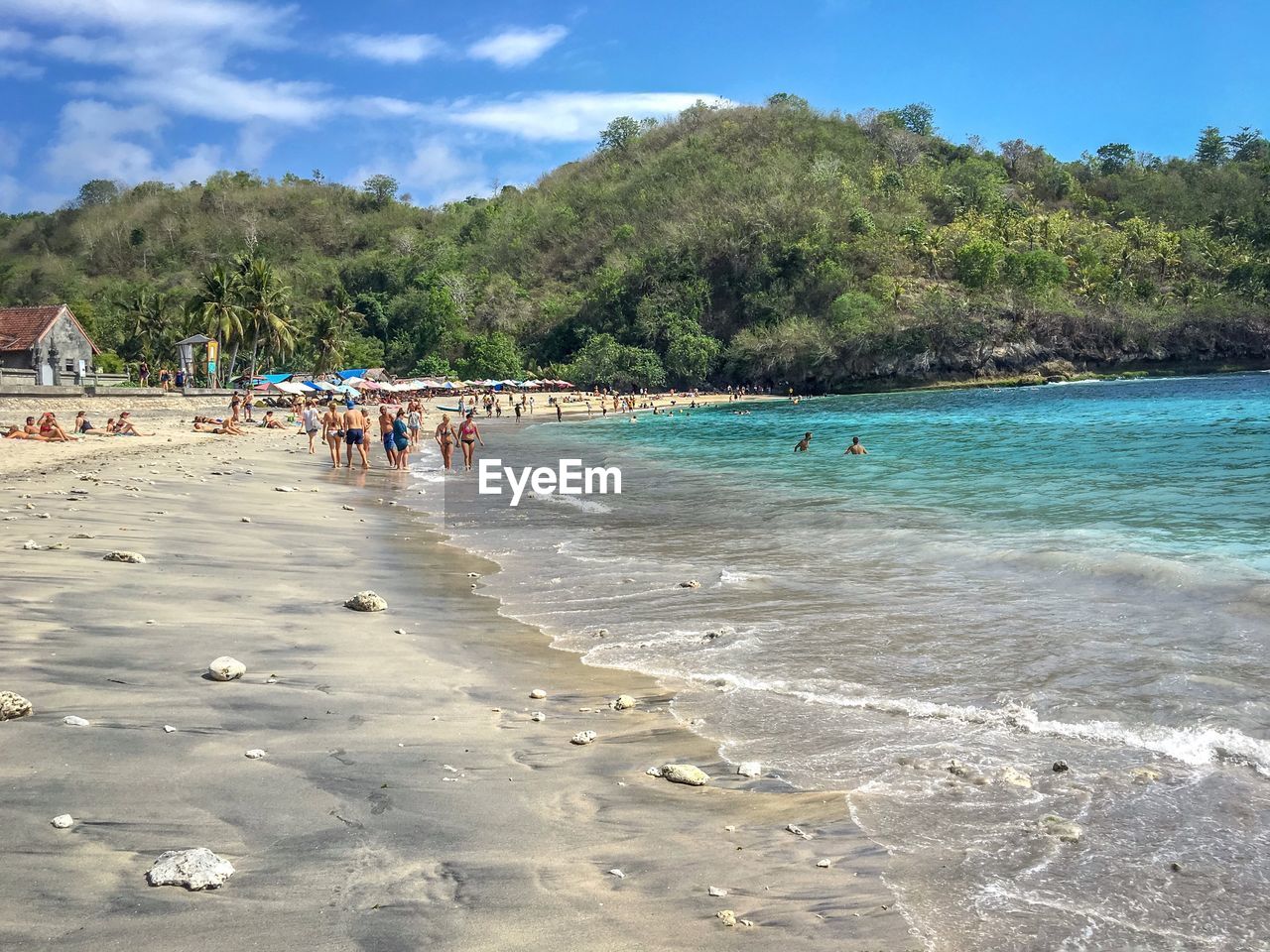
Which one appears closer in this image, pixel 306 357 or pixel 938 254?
pixel 306 357

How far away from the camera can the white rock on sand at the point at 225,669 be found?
18.8 ft

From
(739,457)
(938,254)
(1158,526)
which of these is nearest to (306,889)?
(1158,526)

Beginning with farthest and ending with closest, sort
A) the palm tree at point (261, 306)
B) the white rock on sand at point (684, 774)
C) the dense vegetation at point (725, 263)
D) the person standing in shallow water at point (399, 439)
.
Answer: the dense vegetation at point (725, 263) → the palm tree at point (261, 306) → the person standing in shallow water at point (399, 439) → the white rock on sand at point (684, 774)

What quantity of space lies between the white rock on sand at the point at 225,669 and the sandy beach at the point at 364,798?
9 centimetres

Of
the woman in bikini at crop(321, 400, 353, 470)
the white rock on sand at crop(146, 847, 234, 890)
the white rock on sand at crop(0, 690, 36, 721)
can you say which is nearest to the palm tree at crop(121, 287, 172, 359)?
the woman in bikini at crop(321, 400, 353, 470)

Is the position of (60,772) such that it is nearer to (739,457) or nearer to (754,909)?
(754,909)

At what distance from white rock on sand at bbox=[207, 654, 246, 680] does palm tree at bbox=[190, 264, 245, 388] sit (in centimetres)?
5799

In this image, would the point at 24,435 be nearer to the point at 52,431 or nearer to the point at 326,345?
the point at 52,431

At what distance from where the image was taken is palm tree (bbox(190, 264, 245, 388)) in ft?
192

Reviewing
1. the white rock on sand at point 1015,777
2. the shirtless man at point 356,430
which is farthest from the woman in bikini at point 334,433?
the white rock on sand at point 1015,777

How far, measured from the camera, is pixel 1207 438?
30312mm

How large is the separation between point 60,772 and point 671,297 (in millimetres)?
89951

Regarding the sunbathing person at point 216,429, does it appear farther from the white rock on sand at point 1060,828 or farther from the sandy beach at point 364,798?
the white rock on sand at point 1060,828

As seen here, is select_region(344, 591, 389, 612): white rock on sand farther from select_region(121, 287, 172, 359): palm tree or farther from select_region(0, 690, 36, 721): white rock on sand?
select_region(121, 287, 172, 359): palm tree
